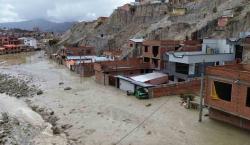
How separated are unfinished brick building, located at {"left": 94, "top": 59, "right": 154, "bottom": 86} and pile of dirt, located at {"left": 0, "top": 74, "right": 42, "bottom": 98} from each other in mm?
9687

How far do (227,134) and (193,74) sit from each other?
54.5ft

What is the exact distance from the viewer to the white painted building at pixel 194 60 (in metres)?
39.6

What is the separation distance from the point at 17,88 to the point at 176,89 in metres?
24.9

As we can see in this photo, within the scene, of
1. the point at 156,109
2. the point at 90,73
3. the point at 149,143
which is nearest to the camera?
the point at 149,143

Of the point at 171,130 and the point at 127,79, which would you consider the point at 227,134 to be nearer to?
the point at 171,130

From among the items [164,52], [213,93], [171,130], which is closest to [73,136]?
[171,130]

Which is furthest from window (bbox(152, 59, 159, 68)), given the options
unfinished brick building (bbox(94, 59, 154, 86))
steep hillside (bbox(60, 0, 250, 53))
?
steep hillside (bbox(60, 0, 250, 53))

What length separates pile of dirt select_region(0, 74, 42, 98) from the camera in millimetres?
42250

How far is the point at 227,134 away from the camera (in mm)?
23938

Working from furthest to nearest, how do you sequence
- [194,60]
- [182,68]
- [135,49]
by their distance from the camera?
[135,49]
[182,68]
[194,60]

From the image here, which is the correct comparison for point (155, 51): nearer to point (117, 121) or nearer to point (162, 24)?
point (117, 121)

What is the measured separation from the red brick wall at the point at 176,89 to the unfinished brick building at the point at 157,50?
8750 mm

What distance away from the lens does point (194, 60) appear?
39.5 metres

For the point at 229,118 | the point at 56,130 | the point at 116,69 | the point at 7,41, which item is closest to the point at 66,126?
the point at 56,130
